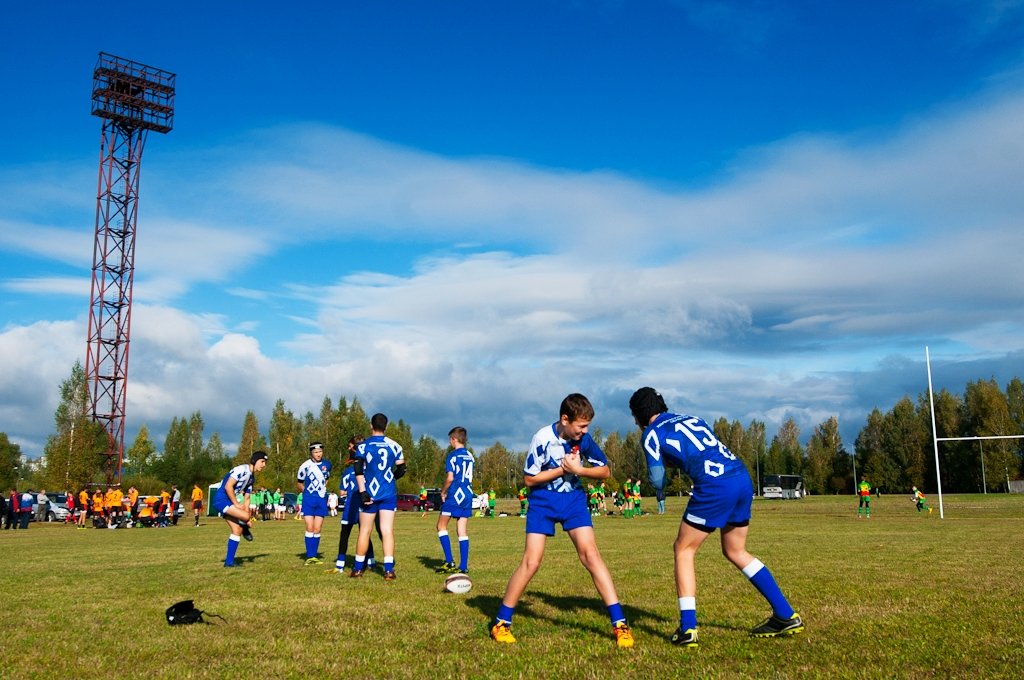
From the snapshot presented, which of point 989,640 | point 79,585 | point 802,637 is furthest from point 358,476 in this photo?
point 989,640

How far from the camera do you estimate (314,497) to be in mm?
15203

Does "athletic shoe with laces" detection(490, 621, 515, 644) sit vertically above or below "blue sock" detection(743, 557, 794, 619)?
below

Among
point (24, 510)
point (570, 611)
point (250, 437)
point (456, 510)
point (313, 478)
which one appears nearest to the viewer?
point (570, 611)

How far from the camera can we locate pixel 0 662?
257 inches

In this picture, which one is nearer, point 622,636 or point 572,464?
point 622,636

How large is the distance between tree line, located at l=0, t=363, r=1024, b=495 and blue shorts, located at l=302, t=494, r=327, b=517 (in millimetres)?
59031

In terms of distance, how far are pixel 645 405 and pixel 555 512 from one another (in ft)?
4.47

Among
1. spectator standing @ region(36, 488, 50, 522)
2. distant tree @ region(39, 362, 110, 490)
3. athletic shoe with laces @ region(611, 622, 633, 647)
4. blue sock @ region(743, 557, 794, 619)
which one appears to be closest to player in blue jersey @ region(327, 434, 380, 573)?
athletic shoe with laces @ region(611, 622, 633, 647)

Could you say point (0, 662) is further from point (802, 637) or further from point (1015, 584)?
point (1015, 584)

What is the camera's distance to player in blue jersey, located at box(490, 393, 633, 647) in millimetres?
7301

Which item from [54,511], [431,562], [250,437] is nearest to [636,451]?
[250,437]

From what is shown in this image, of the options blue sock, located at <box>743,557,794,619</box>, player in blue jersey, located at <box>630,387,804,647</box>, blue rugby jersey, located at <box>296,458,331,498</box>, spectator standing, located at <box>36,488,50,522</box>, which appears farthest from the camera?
spectator standing, located at <box>36,488,50,522</box>

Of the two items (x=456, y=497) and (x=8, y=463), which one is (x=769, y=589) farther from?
(x=8, y=463)

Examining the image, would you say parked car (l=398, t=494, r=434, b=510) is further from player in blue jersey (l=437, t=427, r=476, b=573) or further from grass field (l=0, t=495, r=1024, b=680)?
player in blue jersey (l=437, t=427, r=476, b=573)
